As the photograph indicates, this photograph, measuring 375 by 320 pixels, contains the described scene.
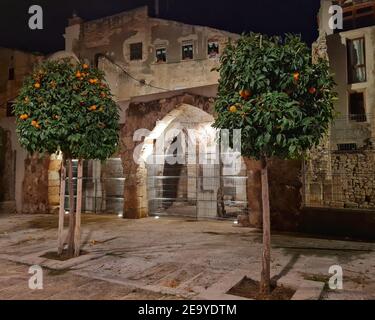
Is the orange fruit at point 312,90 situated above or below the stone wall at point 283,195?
above

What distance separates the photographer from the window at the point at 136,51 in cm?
2077

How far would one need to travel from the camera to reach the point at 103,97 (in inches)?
235

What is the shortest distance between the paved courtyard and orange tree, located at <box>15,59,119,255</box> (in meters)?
1.09

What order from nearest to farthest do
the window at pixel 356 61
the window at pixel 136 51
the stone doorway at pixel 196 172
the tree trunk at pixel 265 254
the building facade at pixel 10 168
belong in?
1. the tree trunk at pixel 265 254
2. the stone doorway at pixel 196 172
3. the building facade at pixel 10 168
4. the window at pixel 356 61
5. the window at pixel 136 51

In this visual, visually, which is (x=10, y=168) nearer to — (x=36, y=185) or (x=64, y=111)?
(x=36, y=185)

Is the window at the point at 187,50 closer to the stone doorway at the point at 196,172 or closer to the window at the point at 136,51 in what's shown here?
the window at the point at 136,51

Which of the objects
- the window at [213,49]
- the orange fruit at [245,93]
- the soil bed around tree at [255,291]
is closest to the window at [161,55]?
the window at [213,49]

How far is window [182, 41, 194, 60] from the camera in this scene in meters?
19.4

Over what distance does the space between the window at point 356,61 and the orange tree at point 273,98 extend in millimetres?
14972

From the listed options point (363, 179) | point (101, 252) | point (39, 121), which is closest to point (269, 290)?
point (101, 252)

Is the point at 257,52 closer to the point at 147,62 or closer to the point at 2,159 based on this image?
the point at 2,159

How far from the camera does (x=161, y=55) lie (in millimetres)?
20234

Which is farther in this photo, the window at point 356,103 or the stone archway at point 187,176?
the window at point 356,103

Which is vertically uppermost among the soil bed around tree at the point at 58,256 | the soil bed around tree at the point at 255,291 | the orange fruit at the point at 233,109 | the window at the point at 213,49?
the window at the point at 213,49
